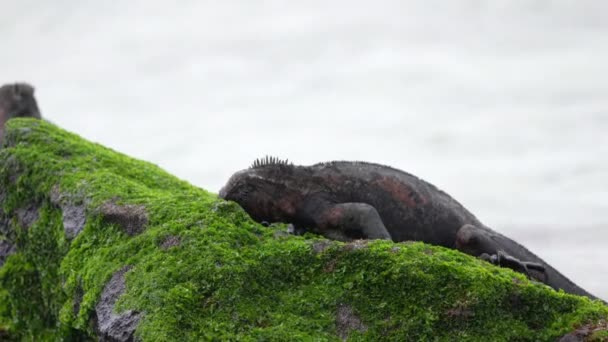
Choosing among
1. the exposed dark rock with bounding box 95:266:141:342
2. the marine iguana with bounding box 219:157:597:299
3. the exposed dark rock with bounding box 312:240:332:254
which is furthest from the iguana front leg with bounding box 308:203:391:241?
the exposed dark rock with bounding box 95:266:141:342

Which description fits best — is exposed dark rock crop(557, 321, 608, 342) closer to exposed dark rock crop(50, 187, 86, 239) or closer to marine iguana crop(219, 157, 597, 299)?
marine iguana crop(219, 157, 597, 299)

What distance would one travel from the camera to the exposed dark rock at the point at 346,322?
546cm

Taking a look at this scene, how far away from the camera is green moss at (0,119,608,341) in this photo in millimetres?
5371

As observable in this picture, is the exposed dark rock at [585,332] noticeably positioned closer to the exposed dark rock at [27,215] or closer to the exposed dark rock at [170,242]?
the exposed dark rock at [170,242]

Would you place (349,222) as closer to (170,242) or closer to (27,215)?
(170,242)

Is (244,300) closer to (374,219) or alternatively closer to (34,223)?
(374,219)

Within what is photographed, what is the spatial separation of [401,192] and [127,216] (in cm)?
302

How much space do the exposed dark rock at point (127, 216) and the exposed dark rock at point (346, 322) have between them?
7.58 feet

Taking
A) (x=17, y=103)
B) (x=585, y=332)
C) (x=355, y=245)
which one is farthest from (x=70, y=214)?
(x=17, y=103)

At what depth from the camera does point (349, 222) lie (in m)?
7.51

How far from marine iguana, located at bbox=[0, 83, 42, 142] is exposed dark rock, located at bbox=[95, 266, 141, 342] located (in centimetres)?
770

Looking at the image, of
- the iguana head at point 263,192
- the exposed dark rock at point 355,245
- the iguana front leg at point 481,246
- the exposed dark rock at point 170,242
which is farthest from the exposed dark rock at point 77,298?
the iguana front leg at point 481,246

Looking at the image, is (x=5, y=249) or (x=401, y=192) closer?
(x=401, y=192)

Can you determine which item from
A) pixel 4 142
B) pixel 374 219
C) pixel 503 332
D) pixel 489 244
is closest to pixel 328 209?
pixel 374 219
